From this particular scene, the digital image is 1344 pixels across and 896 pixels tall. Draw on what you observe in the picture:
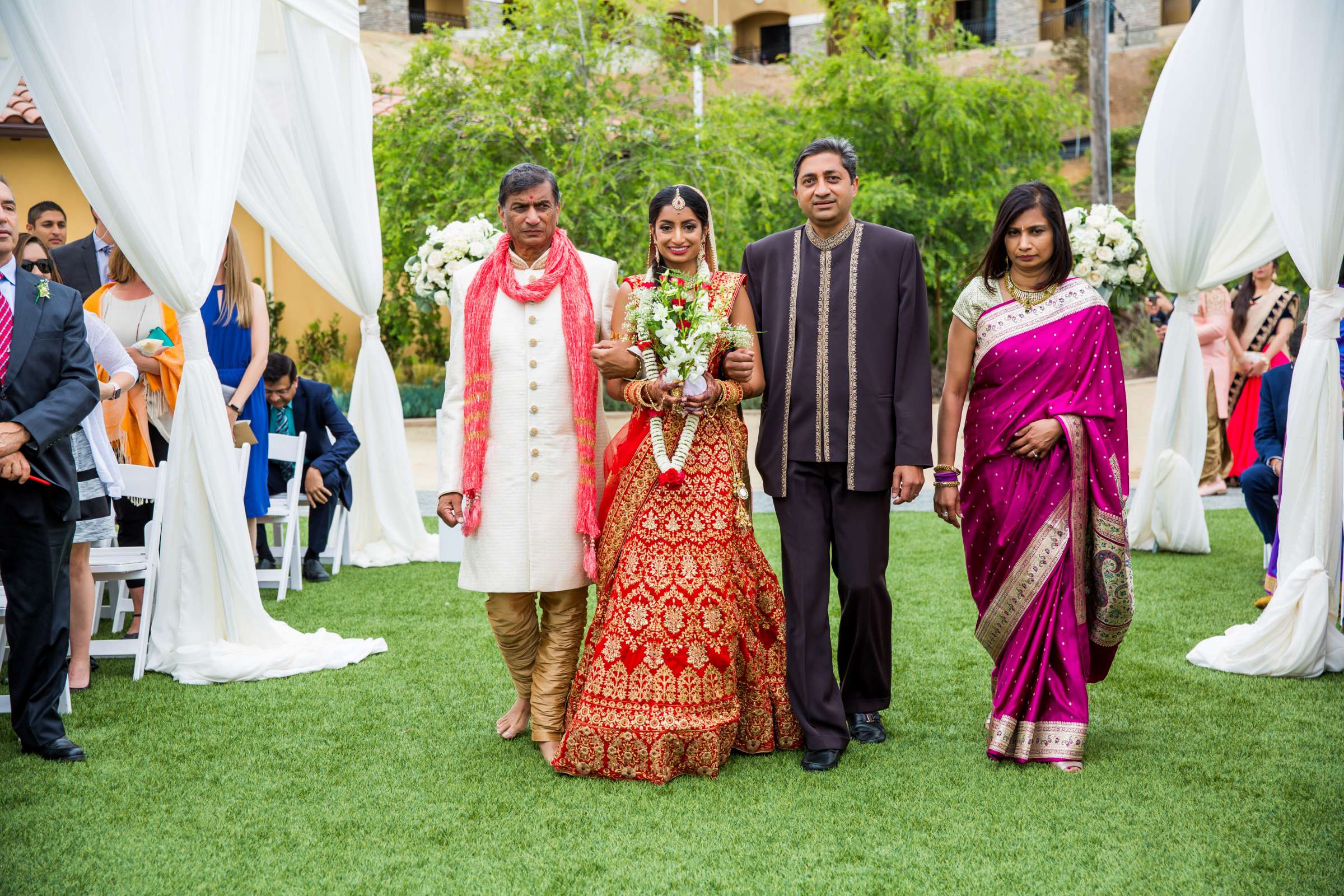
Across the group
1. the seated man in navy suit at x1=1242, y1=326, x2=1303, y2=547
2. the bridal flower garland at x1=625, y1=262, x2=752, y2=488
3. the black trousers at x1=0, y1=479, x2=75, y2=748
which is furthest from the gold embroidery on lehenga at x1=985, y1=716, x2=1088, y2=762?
the black trousers at x1=0, y1=479, x2=75, y2=748

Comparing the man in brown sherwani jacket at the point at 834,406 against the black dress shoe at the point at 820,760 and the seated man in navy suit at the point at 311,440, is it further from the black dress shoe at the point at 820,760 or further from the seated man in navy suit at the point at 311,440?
the seated man in navy suit at the point at 311,440

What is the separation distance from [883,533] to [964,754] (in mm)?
840

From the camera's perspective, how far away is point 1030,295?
4.28m

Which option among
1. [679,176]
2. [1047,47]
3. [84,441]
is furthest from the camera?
[1047,47]

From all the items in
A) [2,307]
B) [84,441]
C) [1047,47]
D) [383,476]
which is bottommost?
[383,476]

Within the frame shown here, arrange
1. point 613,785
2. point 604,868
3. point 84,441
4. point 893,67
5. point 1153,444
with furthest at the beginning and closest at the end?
point 893,67, point 1153,444, point 84,441, point 613,785, point 604,868

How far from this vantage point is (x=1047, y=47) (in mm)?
32188

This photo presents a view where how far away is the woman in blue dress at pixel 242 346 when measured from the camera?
635 centimetres

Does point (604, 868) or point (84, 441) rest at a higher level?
point (84, 441)

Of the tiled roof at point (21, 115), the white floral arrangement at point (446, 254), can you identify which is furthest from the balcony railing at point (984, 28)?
the white floral arrangement at point (446, 254)

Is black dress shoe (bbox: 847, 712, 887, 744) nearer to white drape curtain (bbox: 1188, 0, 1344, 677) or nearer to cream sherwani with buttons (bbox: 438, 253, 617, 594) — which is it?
cream sherwani with buttons (bbox: 438, 253, 617, 594)

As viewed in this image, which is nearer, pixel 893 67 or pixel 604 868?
pixel 604 868

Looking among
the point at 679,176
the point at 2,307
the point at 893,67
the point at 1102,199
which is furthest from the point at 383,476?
the point at 1102,199

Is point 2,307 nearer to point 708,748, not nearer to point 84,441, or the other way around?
point 84,441
